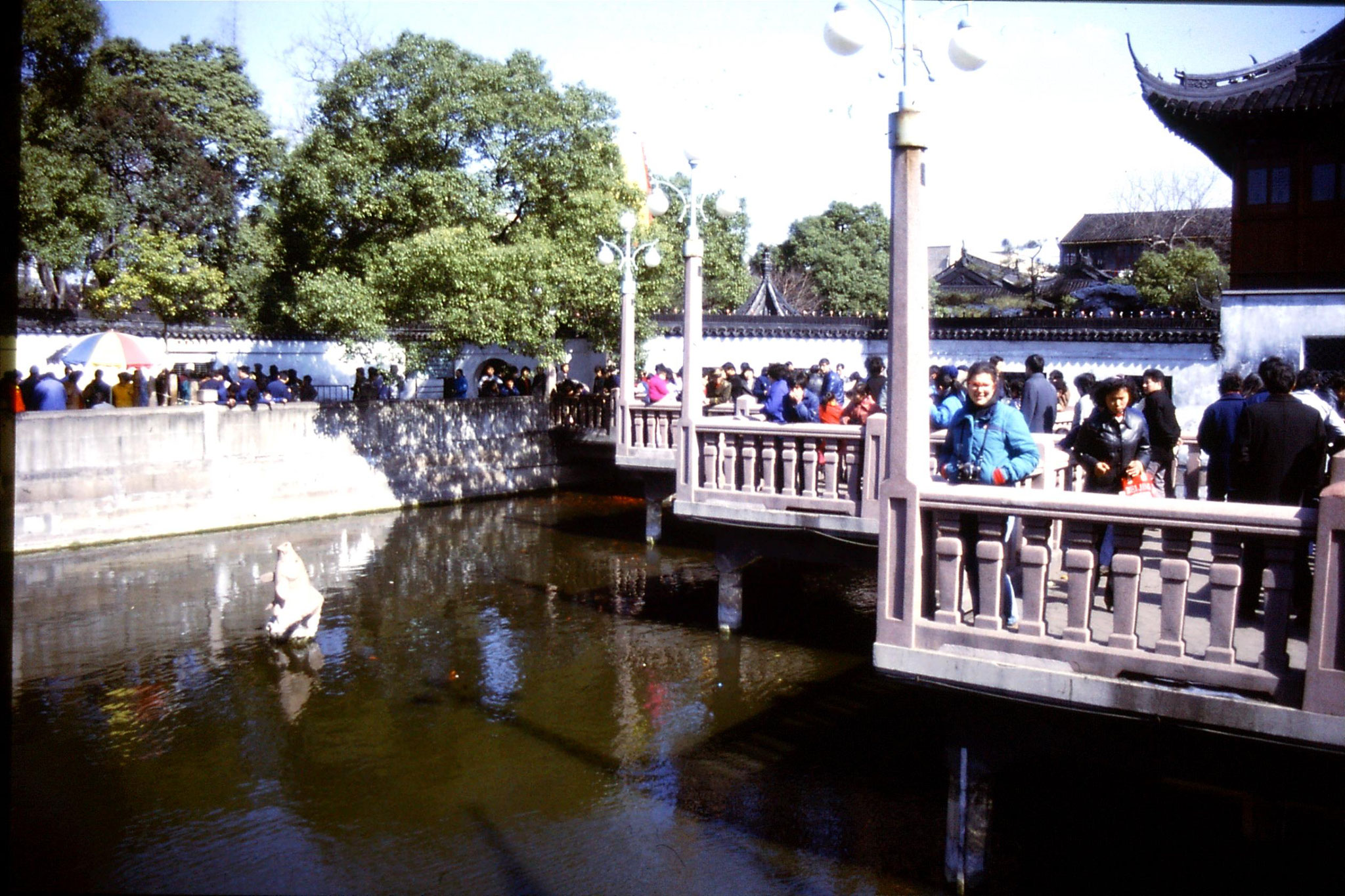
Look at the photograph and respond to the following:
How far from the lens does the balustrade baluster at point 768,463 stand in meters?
10.3

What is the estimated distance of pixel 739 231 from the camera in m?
33.3

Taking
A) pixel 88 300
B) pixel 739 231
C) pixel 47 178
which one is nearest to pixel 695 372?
pixel 47 178

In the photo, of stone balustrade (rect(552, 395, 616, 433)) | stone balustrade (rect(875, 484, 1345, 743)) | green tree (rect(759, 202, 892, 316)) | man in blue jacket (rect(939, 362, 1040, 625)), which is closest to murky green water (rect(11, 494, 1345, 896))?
stone balustrade (rect(875, 484, 1345, 743))

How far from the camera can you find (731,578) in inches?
443

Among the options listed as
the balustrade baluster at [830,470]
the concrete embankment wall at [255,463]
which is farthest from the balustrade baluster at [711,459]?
the concrete embankment wall at [255,463]

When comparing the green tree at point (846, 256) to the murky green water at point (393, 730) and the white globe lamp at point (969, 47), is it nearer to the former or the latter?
the murky green water at point (393, 730)

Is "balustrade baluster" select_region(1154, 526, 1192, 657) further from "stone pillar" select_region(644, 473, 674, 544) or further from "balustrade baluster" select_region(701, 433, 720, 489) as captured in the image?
"stone pillar" select_region(644, 473, 674, 544)

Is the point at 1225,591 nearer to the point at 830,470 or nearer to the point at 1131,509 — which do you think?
the point at 1131,509

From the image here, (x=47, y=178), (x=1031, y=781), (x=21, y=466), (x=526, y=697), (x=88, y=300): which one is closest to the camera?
(x=1031, y=781)

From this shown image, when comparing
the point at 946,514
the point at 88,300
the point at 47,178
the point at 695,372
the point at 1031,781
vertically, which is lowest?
the point at 1031,781

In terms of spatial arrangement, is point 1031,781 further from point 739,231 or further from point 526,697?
point 739,231

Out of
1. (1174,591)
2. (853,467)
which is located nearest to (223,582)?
(853,467)

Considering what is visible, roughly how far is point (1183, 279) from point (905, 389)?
22.0 m

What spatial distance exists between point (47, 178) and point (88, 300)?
3.64 meters
